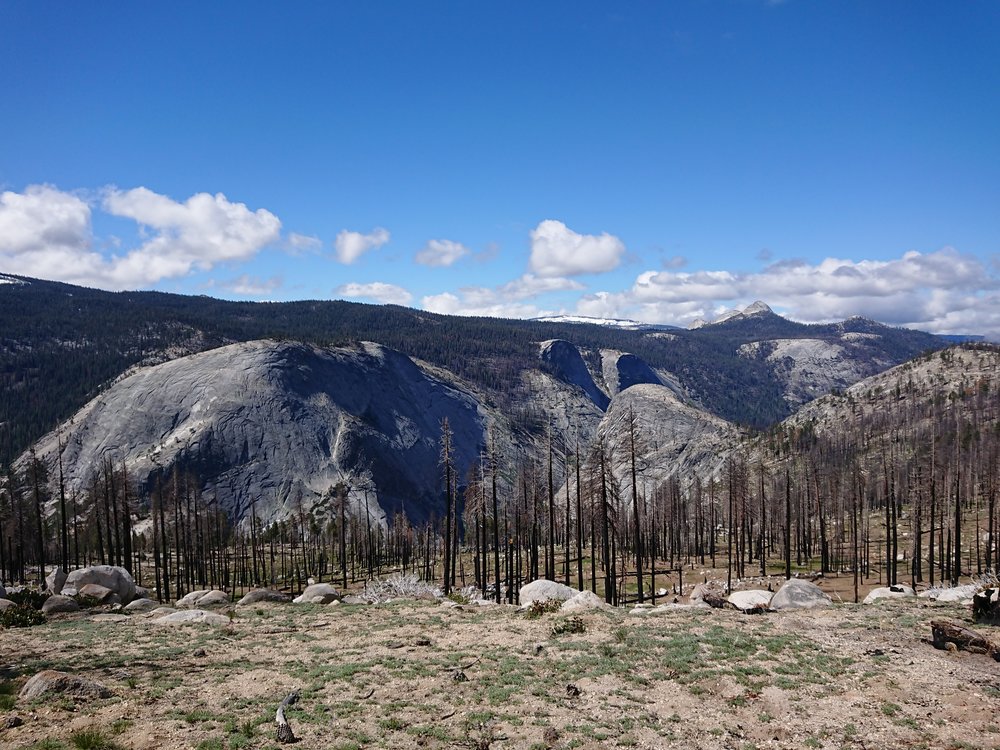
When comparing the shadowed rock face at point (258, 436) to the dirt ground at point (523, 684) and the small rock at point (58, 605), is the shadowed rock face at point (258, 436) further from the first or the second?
the dirt ground at point (523, 684)

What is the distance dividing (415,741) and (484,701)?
3.13m

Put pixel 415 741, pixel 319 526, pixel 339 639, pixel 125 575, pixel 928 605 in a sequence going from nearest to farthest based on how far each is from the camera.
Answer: pixel 415 741, pixel 339 639, pixel 928 605, pixel 125 575, pixel 319 526

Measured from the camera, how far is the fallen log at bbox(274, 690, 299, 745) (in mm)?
12953

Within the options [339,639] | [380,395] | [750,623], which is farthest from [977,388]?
[339,639]

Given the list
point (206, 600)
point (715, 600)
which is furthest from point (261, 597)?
point (715, 600)

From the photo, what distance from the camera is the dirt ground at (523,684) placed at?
13.5m

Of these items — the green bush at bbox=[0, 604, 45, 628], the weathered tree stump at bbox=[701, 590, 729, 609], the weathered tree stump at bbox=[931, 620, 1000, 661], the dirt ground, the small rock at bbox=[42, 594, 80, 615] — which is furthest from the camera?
the weathered tree stump at bbox=[701, 590, 729, 609]

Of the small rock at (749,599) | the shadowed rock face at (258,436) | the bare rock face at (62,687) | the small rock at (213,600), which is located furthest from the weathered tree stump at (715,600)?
the shadowed rock face at (258,436)

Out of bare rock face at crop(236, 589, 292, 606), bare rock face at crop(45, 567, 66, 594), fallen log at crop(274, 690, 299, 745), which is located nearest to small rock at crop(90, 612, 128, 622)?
bare rock face at crop(236, 589, 292, 606)

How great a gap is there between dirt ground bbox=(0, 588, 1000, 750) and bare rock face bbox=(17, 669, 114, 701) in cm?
46

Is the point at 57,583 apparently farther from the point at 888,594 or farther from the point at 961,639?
the point at 888,594

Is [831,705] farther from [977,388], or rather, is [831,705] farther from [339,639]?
[977,388]

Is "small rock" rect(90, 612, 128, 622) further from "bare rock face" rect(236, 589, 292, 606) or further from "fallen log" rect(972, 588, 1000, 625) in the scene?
"fallen log" rect(972, 588, 1000, 625)

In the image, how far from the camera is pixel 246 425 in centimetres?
14538
